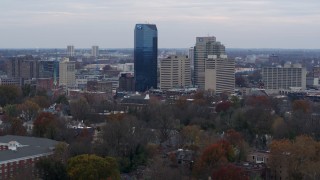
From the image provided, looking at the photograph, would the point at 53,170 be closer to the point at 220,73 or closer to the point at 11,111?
the point at 11,111

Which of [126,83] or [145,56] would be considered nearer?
[145,56]

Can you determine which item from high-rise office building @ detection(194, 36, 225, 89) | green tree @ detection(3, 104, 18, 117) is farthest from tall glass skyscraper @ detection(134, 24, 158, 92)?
green tree @ detection(3, 104, 18, 117)

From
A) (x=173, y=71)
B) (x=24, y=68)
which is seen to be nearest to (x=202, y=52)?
(x=173, y=71)

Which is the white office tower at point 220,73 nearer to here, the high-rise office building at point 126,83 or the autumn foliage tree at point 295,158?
the high-rise office building at point 126,83

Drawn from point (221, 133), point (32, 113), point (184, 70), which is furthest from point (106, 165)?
point (184, 70)

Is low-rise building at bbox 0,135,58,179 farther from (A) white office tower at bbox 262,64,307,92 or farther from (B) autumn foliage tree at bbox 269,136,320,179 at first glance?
(A) white office tower at bbox 262,64,307,92

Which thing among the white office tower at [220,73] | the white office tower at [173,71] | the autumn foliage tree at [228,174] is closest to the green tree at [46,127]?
the autumn foliage tree at [228,174]

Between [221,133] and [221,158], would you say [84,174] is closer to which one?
[221,158]
